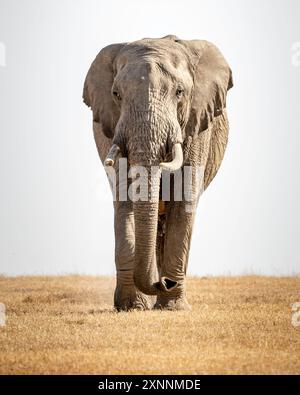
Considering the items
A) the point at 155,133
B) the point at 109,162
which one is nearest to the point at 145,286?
the point at 109,162

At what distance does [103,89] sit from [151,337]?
174 inches

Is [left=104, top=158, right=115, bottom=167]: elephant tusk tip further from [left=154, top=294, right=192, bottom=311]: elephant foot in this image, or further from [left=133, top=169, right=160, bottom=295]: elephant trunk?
[left=154, top=294, right=192, bottom=311]: elephant foot

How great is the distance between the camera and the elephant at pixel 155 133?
1477 cm

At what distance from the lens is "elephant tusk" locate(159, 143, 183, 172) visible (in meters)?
14.7

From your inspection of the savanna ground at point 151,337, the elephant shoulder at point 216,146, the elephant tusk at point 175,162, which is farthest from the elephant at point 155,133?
the savanna ground at point 151,337

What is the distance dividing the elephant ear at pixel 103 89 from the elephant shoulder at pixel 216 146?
201cm

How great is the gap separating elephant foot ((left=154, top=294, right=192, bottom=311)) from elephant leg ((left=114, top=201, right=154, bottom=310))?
0.95ft

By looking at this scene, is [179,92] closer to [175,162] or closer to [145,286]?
[175,162]

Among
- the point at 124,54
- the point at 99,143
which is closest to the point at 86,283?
the point at 99,143

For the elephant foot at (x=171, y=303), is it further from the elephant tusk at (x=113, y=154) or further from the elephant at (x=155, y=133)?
the elephant tusk at (x=113, y=154)

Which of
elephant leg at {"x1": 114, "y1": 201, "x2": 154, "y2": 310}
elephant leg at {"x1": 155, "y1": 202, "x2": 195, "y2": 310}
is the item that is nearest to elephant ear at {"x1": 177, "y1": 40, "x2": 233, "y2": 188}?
elephant leg at {"x1": 155, "y1": 202, "x2": 195, "y2": 310}

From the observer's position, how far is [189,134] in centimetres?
1614
